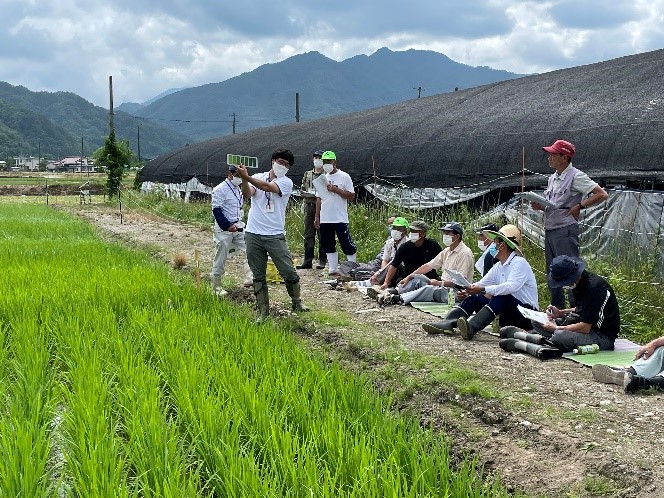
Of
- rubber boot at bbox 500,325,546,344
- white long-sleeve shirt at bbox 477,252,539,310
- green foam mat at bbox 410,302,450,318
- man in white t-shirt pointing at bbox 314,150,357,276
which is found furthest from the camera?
man in white t-shirt pointing at bbox 314,150,357,276

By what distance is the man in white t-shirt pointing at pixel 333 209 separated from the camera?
827 cm

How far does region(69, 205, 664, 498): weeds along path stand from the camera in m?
3.01

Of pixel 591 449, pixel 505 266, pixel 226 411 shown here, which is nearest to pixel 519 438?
pixel 591 449

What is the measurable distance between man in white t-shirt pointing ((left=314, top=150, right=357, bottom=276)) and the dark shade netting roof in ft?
7.21

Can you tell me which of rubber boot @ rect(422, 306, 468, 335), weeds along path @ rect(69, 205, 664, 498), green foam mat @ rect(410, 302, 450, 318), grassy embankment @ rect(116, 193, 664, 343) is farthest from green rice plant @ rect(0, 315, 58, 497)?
grassy embankment @ rect(116, 193, 664, 343)

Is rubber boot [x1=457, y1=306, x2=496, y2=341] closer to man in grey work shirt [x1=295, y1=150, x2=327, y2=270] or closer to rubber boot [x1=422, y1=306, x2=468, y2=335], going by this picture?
rubber boot [x1=422, y1=306, x2=468, y2=335]

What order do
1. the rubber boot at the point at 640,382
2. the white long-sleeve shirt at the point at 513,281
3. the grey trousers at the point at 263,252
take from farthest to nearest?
the grey trousers at the point at 263,252 < the white long-sleeve shirt at the point at 513,281 < the rubber boot at the point at 640,382

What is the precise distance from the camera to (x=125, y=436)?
331cm

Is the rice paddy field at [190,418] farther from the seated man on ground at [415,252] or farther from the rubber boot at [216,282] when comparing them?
the seated man on ground at [415,252]

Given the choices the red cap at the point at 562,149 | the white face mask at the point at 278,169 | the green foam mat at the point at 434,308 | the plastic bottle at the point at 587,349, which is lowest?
the green foam mat at the point at 434,308

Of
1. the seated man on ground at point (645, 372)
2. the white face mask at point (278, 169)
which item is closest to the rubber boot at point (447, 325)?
the seated man on ground at point (645, 372)

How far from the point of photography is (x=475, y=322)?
543cm

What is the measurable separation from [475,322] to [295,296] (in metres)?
1.73

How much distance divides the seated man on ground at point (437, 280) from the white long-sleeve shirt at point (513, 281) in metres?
0.96
